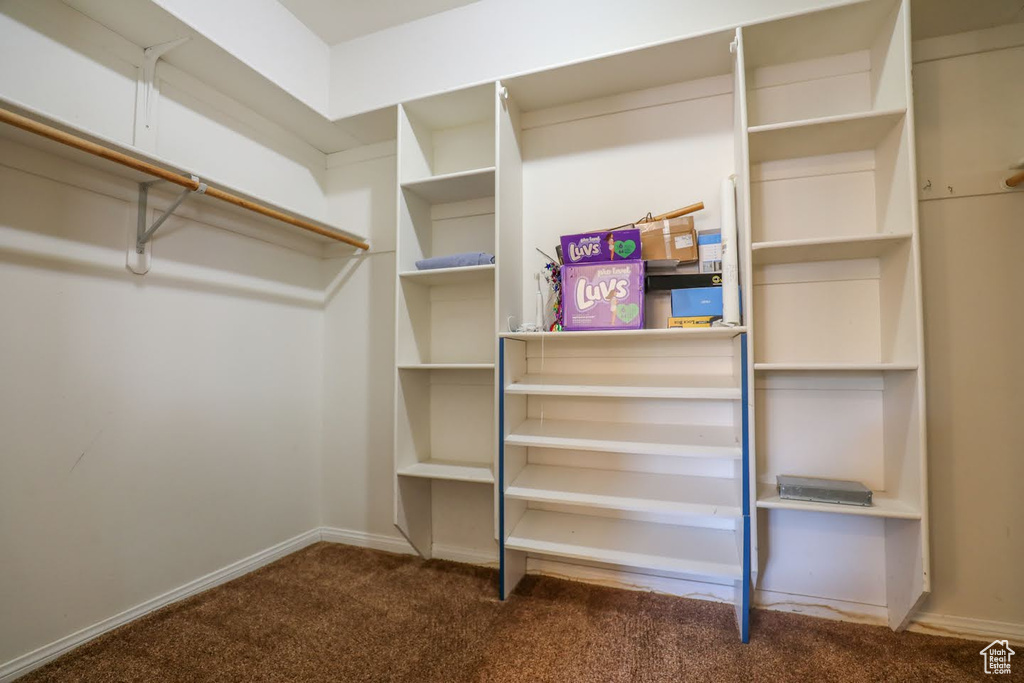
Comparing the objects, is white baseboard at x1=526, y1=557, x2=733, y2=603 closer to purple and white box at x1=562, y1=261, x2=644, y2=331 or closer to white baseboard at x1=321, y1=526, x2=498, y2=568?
white baseboard at x1=321, y1=526, x2=498, y2=568

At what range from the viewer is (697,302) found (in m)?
1.62

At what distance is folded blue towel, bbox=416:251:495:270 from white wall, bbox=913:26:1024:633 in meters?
1.67

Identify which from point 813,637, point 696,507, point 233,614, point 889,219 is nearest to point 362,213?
point 233,614

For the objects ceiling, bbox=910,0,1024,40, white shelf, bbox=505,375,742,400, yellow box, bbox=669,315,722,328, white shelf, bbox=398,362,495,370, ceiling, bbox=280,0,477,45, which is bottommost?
white shelf, bbox=505,375,742,400

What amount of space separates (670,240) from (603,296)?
0.36 metres

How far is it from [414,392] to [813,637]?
182 cm

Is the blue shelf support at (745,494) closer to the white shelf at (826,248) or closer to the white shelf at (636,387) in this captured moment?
the white shelf at (636,387)

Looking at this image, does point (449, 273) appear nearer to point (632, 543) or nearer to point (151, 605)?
point (632, 543)

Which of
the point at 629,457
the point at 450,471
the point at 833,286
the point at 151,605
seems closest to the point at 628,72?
the point at 833,286

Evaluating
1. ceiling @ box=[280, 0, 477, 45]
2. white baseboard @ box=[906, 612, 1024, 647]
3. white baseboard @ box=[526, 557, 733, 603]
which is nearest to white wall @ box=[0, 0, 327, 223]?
ceiling @ box=[280, 0, 477, 45]

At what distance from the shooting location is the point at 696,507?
5.01ft

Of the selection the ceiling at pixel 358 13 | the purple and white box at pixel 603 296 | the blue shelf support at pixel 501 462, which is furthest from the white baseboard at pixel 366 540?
the ceiling at pixel 358 13

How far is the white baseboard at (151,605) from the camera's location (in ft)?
4.42

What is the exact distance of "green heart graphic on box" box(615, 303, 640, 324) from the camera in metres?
1.66
